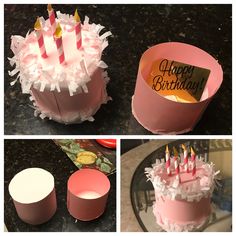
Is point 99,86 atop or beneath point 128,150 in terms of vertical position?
atop

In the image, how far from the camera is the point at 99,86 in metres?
1.13

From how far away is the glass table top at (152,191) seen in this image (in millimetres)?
1162

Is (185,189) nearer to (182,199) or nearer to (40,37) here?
(182,199)

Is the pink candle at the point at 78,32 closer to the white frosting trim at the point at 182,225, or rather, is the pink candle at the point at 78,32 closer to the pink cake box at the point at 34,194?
the pink cake box at the point at 34,194

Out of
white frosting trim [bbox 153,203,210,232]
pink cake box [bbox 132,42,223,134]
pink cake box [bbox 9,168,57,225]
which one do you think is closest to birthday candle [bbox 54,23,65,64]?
pink cake box [bbox 132,42,223,134]

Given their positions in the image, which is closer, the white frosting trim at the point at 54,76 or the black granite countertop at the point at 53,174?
the white frosting trim at the point at 54,76

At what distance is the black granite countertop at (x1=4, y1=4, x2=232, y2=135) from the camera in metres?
1.20

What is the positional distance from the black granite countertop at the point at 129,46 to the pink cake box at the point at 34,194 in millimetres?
109

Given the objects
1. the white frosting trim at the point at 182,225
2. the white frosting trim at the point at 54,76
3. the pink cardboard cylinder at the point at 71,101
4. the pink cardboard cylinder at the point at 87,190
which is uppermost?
the white frosting trim at the point at 54,76

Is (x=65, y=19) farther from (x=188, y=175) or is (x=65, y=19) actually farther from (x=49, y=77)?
(x=188, y=175)

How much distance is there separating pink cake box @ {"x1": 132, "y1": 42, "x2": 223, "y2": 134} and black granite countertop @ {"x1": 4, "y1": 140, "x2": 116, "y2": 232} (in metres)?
0.17

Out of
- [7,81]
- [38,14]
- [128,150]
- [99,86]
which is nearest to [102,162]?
[128,150]

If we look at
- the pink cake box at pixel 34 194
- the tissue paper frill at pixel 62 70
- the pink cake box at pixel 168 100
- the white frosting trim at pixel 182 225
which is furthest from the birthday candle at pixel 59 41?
the white frosting trim at pixel 182 225

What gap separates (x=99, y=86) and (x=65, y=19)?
0.17 m
